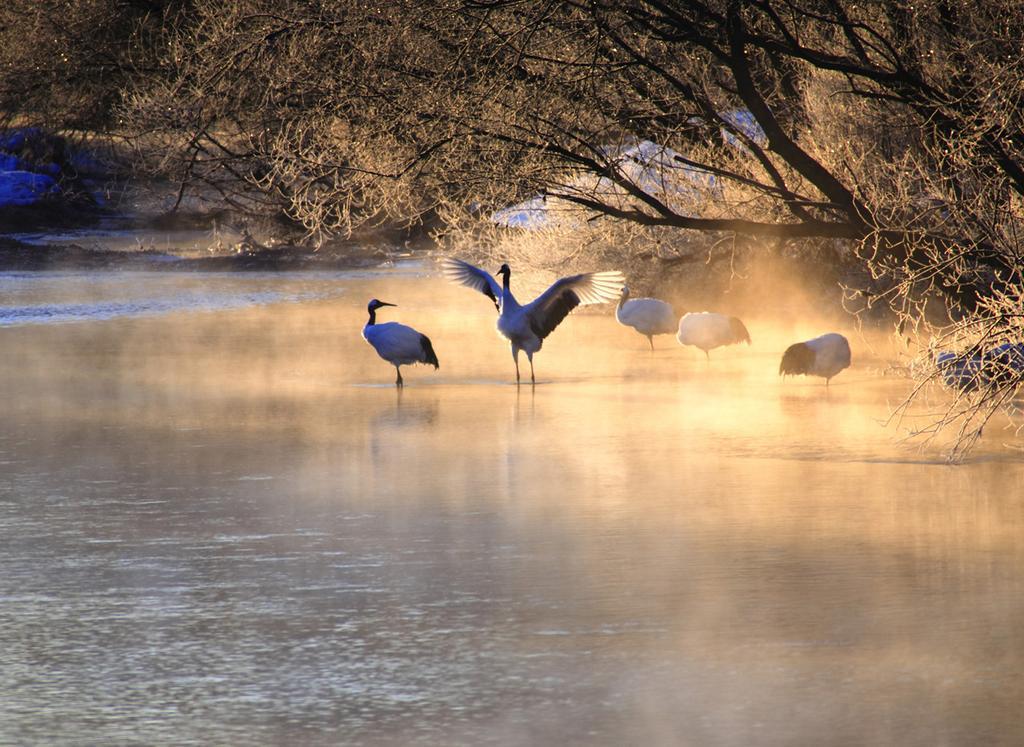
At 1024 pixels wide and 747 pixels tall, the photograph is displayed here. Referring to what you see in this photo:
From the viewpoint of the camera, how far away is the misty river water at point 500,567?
5.18 meters

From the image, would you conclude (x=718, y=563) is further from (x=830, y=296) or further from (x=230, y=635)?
(x=830, y=296)

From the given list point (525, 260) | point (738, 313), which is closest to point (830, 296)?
point (738, 313)

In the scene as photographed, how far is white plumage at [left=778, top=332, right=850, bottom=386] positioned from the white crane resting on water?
182cm

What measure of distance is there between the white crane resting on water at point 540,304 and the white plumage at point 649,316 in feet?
6.50

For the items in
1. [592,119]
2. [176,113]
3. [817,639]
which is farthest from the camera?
[176,113]

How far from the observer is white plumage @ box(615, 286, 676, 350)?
55.1 ft

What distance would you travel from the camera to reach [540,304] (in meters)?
14.2

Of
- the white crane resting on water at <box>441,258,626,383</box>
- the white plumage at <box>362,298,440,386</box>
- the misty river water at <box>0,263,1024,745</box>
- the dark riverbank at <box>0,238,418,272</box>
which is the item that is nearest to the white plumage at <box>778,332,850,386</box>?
the misty river water at <box>0,263,1024,745</box>

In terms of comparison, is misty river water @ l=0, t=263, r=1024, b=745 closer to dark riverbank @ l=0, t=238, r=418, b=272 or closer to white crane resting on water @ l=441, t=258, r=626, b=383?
white crane resting on water @ l=441, t=258, r=626, b=383

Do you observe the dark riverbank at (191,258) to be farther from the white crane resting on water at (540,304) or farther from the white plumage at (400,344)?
the white plumage at (400,344)

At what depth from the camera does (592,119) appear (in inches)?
539

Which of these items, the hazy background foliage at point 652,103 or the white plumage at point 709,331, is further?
the white plumage at point 709,331

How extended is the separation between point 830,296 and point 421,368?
6448 millimetres

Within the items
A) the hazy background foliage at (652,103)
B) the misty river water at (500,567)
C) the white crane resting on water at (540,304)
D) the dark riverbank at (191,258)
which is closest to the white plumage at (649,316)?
the hazy background foliage at (652,103)
